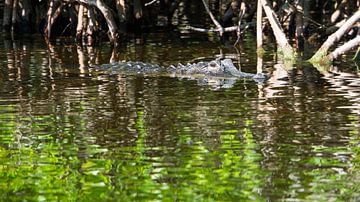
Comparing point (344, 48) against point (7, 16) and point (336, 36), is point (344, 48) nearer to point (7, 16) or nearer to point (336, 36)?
point (336, 36)

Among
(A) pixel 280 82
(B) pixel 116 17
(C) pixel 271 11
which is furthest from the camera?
(B) pixel 116 17

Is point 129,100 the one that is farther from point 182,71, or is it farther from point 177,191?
point 177,191

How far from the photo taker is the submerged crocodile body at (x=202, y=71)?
12.1 meters

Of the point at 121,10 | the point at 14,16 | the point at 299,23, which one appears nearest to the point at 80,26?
the point at 121,10

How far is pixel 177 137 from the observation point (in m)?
8.08

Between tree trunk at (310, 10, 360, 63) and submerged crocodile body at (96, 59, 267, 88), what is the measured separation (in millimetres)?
2115

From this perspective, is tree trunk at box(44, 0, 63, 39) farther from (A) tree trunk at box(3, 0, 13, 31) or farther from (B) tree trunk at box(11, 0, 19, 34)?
(A) tree trunk at box(3, 0, 13, 31)

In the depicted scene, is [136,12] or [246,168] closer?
[246,168]

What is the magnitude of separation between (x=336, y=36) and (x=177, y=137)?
6429 millimetres

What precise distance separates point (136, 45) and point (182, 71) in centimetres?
495

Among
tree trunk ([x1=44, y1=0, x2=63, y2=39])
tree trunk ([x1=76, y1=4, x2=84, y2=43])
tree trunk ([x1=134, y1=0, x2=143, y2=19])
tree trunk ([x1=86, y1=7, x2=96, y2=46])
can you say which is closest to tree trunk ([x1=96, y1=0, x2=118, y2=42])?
tree trunk ([x1=86, y1=7, x2=96, y2=46])

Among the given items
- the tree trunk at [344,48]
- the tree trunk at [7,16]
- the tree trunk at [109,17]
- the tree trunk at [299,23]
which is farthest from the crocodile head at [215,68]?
the tree trunk at [7,16]

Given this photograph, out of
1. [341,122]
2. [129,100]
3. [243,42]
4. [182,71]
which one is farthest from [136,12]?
[341,122]

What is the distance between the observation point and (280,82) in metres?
11.8
